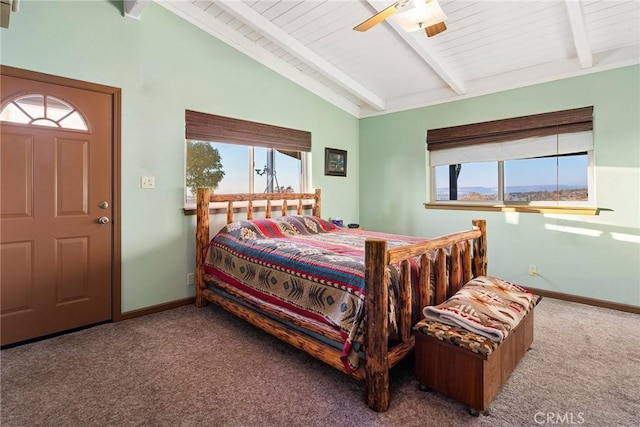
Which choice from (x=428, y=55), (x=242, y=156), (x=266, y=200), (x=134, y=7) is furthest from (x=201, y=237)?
(x=428, y=55)

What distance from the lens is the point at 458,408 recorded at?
1.69 meters

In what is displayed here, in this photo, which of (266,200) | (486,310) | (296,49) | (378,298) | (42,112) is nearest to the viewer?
(378,298)

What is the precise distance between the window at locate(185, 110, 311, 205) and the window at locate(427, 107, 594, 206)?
177 cm

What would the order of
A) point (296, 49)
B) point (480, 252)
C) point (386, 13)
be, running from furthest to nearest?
point (296, 49) → point (480, 252) → point (386, 13)

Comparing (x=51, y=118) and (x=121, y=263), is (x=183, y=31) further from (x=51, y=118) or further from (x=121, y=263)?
(x=121, y=263)

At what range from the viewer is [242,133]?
11.8 feet

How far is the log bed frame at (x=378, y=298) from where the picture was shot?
165cm

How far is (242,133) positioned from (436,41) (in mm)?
2190

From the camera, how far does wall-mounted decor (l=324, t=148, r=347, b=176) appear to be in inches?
179

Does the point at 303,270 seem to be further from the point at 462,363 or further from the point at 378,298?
the point at 462,363

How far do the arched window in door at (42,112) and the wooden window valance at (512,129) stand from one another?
12.3 feet

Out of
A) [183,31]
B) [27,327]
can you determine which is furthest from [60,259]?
[183,31]

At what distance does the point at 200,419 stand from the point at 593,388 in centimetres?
215

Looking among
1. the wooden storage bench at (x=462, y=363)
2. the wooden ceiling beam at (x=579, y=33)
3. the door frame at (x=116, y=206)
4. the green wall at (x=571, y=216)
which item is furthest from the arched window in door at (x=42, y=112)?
the wooden ceiling beam at (x=579, y=33)
